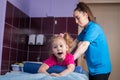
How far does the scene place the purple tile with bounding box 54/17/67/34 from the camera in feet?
Result: 11.6

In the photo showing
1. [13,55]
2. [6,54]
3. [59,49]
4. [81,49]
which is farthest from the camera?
[13,55]

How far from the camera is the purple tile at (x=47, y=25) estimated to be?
358cm

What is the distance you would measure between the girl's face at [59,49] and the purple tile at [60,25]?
6.71ft

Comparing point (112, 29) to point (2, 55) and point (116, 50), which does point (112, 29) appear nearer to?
point (116, 50)

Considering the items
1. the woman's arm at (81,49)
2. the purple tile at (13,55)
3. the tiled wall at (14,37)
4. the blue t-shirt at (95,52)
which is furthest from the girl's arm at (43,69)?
the purple tile at (13,55)

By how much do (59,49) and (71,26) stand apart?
208 cm

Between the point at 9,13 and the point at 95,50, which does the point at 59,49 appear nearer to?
the point at 95,50

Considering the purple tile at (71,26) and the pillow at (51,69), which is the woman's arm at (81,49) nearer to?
the pillow at (51,69)

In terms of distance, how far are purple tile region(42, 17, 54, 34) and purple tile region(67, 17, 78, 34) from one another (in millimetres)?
268

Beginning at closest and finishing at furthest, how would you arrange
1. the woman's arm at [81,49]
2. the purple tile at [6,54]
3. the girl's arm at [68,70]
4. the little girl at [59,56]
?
1. the girl's arm at [68,70]
2. the little girl at [59,56]
3. the woman's arm at [81,49]
4. the purple tile at [6,54]

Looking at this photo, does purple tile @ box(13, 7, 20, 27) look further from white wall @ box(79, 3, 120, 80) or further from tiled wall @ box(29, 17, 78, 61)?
white wall @ box(79, 3, 120, 80)

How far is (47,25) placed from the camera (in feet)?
11.8

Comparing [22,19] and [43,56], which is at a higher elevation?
[22,19]

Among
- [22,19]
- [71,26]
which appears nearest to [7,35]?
[22,19]
